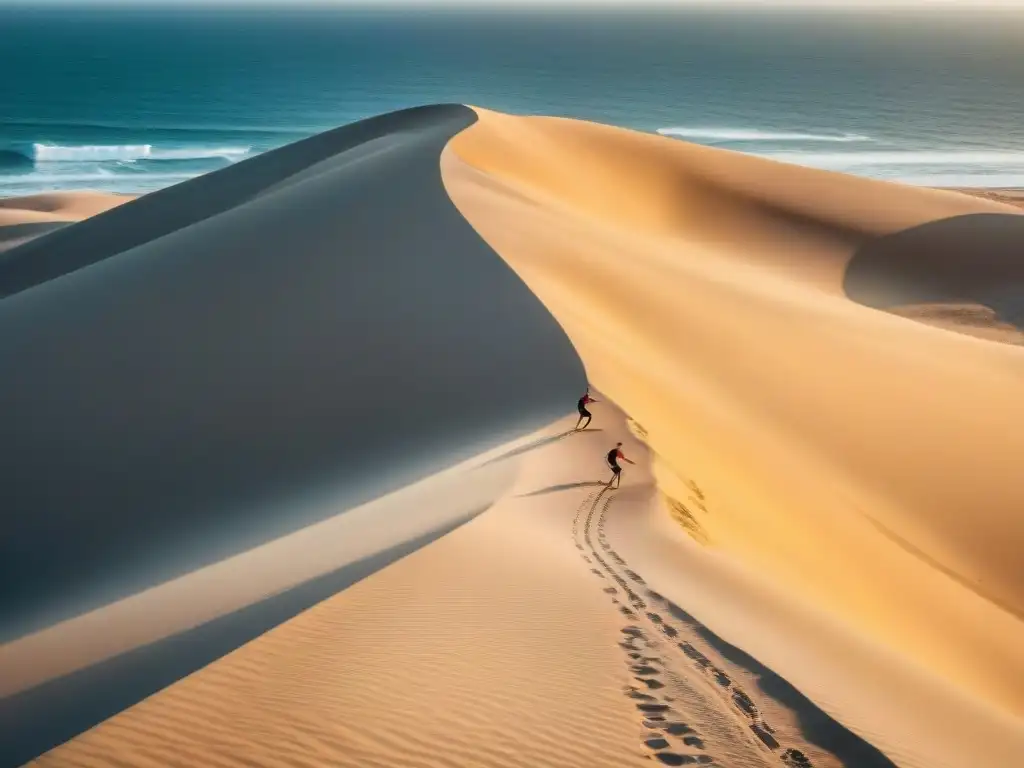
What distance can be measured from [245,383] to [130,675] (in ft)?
21.8

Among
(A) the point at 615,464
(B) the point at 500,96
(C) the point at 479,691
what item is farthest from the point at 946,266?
(B) the point at 500,96

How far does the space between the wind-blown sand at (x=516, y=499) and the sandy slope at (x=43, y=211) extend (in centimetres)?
783

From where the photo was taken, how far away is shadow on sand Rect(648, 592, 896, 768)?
5328mm

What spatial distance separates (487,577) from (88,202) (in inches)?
1425

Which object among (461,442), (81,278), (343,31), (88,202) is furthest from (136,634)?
(343,31)

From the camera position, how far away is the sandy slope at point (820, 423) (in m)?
7.51

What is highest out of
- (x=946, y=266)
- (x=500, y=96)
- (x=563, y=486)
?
(x=500, y=96)

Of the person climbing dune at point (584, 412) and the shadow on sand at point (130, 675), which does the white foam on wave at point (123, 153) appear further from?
the shadow on sand at point (130, 675)

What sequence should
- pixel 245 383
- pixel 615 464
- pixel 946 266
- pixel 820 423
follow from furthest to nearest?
pixel 946 266
pixel 820 423
pixel 245 383
pixel 615 464

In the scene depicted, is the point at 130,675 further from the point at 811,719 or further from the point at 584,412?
the point at 584,412

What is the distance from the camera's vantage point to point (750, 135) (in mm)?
70875

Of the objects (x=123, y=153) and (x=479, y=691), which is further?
(x=123, y=153)

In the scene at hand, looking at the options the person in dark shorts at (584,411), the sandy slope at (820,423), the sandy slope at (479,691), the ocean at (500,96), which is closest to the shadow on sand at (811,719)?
the sandy slope at (479,691)

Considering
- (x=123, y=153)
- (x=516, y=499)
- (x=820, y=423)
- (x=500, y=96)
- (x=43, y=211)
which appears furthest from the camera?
(x=500, y=96)
